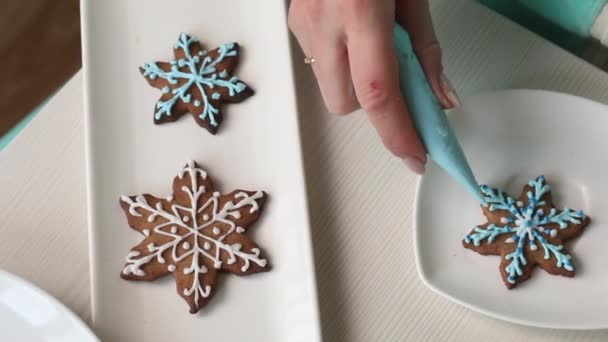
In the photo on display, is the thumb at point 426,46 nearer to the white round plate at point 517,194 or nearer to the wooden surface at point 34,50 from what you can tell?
the white round plate at point 517,194

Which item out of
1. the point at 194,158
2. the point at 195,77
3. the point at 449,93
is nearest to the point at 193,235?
the point at 194,158

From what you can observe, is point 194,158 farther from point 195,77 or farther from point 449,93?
point 449,93

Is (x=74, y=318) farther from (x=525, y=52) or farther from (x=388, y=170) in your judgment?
(x=525, y=52)

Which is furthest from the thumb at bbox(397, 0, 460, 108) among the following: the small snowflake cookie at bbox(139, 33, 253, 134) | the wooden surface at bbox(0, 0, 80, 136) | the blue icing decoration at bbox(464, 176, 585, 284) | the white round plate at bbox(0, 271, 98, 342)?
the wooden surface at bbox(0, 0, 80, 136)

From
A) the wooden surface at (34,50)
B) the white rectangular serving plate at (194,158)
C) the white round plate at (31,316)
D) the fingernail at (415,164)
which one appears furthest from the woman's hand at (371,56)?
the wooden surface at (34,50)

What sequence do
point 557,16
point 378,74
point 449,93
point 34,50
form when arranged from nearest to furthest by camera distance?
point 378,74 < point 449,93 < point 557,16 < point 34,50

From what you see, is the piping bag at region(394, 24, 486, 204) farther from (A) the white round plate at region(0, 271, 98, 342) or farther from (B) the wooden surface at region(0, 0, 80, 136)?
(B) the wooden surface at region(0, 0, 80, 136)
